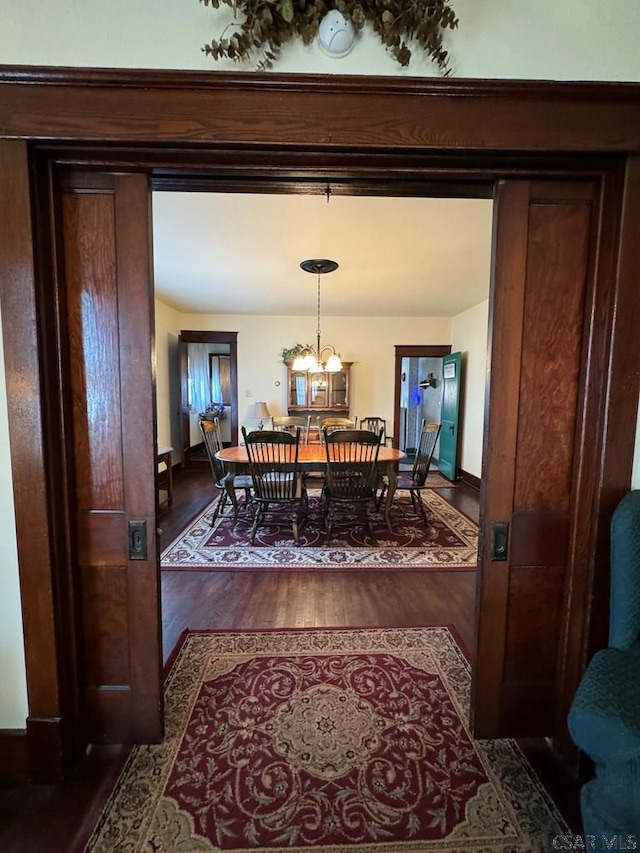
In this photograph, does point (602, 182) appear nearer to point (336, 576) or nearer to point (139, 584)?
point (139, 584)

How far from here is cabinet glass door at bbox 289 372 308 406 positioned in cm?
641

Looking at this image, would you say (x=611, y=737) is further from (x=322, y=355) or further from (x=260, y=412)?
(x=322, y=355)

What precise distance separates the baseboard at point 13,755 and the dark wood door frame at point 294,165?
0.05m

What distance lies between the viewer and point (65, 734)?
1307 mm

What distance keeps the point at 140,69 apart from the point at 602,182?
4.97 feet

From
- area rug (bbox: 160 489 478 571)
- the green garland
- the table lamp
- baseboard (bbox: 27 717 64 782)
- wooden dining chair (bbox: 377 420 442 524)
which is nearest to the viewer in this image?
the green garland

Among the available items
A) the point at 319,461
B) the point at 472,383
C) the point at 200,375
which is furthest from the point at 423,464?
the point at 200,375

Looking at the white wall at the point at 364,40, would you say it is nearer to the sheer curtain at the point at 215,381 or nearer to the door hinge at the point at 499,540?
the door hinge at the point at 499,540

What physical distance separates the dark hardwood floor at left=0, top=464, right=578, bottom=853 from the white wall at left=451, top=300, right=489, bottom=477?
9.78 feet

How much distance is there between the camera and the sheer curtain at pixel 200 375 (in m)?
8.34

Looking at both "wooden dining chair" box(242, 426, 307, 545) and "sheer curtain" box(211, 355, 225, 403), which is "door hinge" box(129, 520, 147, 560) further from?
"sheer curtain" box(211, 355, 225, 403)

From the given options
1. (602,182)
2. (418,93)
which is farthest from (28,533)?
(602,182)

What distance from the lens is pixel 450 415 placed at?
6043 mm

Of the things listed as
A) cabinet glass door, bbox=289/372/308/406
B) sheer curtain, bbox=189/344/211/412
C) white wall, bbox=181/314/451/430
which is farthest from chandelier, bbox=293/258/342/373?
sheer curtain, bbox=189/344/211/412
